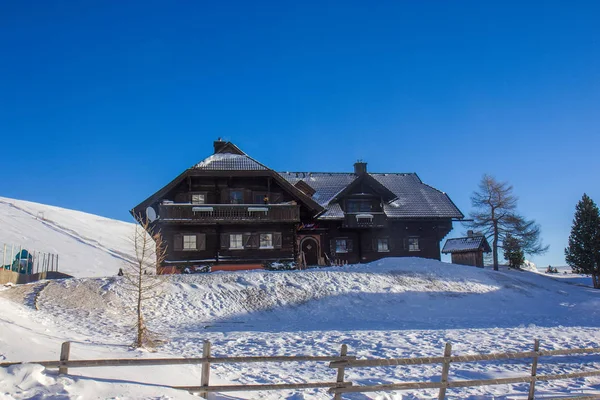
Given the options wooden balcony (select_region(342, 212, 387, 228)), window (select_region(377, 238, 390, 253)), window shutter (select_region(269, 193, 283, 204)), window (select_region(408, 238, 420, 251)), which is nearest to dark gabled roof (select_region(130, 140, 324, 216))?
window shutter (select_region(269, 193, 283, 204))

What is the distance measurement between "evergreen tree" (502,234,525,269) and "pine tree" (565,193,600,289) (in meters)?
4.29

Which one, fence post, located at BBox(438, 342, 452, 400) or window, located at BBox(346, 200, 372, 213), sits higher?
window, located at BBox(346, 200, 372, 213)

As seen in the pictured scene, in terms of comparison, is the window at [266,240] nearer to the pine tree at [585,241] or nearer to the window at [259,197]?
the window at [259,197]

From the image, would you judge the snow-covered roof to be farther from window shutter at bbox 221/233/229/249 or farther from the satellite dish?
window shutter at bbox 221/233/229/249

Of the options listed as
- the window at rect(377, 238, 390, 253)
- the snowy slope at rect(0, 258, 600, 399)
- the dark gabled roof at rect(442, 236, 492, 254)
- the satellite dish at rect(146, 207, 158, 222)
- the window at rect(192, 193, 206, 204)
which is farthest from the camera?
the dark gabled roof at rect(442, 236, 492, 254)

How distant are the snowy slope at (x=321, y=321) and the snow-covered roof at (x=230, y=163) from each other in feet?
28.1

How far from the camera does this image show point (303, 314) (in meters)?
20.4

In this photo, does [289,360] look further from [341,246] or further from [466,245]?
[466,245]

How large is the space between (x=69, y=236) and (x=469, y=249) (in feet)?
171

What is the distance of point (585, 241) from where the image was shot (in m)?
35.5

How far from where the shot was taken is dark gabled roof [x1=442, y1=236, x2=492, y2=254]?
40000mm

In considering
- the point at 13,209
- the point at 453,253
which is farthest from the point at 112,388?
the point at 13,209

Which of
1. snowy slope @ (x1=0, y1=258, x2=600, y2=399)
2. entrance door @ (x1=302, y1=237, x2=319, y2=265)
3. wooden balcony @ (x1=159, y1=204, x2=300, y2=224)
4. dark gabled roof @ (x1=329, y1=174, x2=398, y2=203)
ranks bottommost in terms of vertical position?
snowy slope @ (x1=0, y1=258, x2=600, y2=399)

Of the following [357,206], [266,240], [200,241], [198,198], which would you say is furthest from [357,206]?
[200,241]
